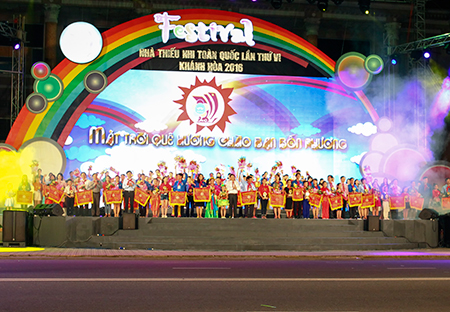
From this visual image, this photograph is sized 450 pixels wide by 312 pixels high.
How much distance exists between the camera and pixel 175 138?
80.9 ft

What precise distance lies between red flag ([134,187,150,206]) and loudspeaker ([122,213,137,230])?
6.99 feet

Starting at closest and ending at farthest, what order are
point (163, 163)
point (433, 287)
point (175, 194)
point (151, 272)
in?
1. point (433, 287)
2. point (151, 272)
3. point (175, 194)
4. point (163, 163)

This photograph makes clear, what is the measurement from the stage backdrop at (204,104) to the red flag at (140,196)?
440 cm

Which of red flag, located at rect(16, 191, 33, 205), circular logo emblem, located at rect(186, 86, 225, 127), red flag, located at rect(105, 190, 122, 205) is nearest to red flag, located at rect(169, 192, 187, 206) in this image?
red flag, located at rect(105, 190, 122, 205)

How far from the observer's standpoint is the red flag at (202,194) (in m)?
19.9

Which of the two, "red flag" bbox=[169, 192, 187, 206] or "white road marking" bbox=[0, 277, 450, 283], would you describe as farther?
"red flag" bbox=[169, 192, 187, 206]

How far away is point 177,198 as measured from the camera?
65.5ft

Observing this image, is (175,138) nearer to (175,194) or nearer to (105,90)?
(105,90)

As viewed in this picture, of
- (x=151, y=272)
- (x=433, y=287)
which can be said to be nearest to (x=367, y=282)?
(x=433, y=287)

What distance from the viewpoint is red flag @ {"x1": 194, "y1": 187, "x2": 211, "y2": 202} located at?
1986 cm

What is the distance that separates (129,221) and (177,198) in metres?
2.50

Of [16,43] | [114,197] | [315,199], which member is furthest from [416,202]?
[16,43]

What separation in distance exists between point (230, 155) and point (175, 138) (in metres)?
2.54

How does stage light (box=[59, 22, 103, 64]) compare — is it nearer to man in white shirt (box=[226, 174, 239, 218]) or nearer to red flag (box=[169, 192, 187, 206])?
red flag (box=[169, 192, 187, 206])
